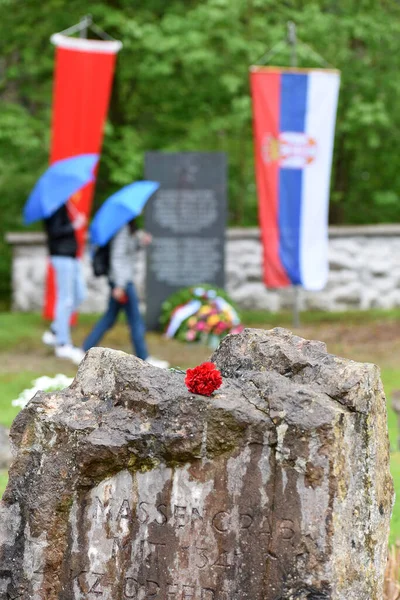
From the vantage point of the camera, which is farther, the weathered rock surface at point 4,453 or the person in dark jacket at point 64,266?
the person in dark jacket at point 64,266

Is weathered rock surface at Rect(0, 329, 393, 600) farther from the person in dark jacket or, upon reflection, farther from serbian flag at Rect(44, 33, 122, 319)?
serbian flag at Rect(44, 33, 122, 319)

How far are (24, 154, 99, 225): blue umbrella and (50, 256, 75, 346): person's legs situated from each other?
21.2 inches

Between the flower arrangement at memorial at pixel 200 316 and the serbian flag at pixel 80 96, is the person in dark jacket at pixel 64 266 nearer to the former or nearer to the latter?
the serbian flag at pixel 80 96

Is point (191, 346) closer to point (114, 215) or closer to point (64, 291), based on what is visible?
point (64, 291)

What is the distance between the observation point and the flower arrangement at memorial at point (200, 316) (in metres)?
12.2

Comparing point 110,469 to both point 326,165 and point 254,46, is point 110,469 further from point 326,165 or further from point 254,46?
point 254,46

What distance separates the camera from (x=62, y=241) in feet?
35.1

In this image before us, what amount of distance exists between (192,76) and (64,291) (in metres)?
6.95

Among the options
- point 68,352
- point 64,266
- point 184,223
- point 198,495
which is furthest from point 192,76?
point 198,495

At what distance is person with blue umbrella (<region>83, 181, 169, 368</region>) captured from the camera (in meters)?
9.95

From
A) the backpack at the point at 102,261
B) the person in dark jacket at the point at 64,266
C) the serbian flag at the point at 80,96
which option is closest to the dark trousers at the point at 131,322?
the backpack at the point at 102,261

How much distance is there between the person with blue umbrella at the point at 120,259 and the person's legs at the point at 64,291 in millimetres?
698

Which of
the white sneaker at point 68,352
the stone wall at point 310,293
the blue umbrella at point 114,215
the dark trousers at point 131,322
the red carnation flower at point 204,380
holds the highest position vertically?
the red carnation flower at point 204,380

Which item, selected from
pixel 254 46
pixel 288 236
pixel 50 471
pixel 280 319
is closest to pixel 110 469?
pixel 50 471
